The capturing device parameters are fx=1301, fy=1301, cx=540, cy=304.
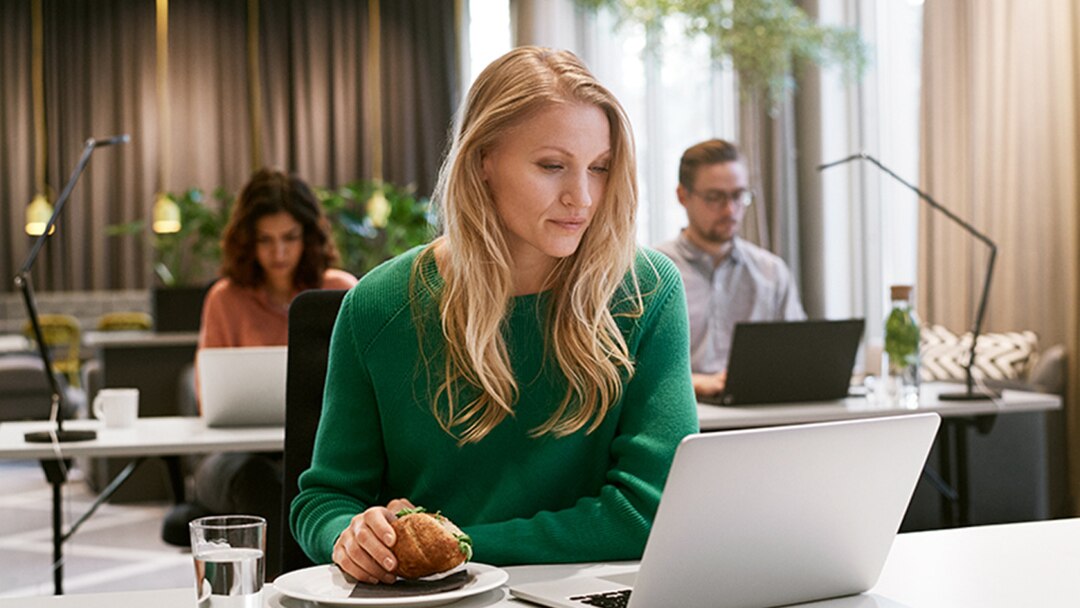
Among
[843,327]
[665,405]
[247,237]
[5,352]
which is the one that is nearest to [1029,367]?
[843,327]

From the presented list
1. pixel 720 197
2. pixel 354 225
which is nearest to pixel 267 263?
pixel 720 197

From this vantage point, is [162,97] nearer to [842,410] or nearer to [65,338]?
[65,338]

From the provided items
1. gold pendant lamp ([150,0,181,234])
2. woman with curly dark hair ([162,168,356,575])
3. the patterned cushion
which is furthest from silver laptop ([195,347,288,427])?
gold pendant lamp ([150,0,181,234])

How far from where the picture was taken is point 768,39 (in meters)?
5.80

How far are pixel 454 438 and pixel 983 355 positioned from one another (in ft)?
12.8

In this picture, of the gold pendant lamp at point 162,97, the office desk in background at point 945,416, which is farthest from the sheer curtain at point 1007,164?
the gold pendant lamp at point 162,97

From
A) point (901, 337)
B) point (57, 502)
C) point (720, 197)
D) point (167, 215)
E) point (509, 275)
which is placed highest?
point (167, 215)

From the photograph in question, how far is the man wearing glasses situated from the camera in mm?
3982

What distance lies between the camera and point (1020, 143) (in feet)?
16.7

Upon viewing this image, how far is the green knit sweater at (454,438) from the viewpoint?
5.06ft

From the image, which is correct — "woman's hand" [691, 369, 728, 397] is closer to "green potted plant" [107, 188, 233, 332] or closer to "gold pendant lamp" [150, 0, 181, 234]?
"green potted plant" [107, 188, 233, 332]

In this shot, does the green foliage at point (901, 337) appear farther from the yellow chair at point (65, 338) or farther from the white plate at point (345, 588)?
the yellow chair at point (65, 338)

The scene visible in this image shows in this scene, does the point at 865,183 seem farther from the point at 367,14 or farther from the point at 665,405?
the point at 367,14

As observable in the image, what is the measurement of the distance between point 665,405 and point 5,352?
8310 millimetres
